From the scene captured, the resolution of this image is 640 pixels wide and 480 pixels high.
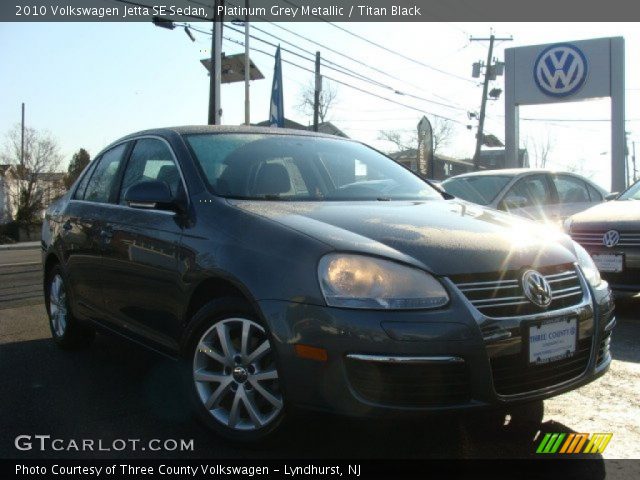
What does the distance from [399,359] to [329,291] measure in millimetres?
370

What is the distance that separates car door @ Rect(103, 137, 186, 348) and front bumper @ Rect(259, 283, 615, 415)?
930 millimetres

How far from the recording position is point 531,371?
2689mm

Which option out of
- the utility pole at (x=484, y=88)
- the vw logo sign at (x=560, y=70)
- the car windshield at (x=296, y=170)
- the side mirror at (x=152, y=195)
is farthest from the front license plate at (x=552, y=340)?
the utility pole at (x=484, y=88)

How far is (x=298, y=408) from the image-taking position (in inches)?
102

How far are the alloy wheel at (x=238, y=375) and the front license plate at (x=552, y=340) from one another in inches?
41.3

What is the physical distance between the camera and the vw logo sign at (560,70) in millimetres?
16156

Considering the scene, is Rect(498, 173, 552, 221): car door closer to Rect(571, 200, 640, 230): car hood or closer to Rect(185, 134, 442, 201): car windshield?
Rect(571, 200, 640, 230): car hood

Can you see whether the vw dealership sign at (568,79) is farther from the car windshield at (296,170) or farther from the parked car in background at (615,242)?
the car windshield at (296,170)

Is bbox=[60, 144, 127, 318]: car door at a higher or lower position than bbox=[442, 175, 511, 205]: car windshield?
lower

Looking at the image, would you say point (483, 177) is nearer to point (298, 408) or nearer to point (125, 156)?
point (125, 156)

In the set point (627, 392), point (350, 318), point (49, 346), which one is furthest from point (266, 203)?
point (49, 346)

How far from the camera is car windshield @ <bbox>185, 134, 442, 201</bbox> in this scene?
11.6 feet

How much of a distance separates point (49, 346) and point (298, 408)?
3.21m

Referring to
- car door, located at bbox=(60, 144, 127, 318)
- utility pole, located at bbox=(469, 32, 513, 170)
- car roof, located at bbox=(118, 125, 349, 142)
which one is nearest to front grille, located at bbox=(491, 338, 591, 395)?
car roof, located at bbox=(118, 125, 349, 142)
